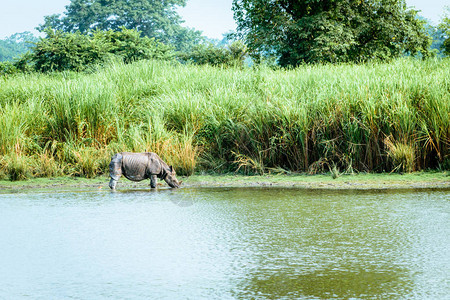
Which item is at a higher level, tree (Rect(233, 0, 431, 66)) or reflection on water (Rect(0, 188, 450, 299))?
tree (Rect(233, 0, 431, 66))

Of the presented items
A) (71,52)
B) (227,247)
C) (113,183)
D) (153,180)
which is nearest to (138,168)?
(153,180)

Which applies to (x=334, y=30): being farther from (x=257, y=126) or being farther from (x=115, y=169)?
(x=115, y=169)

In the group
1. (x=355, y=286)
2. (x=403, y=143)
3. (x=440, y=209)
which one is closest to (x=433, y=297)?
(x=355, y=286)

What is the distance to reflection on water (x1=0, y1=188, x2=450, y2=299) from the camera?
11.7 ft

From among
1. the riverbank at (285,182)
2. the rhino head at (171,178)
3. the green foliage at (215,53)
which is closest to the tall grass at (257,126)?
the riverbank at (285,182)

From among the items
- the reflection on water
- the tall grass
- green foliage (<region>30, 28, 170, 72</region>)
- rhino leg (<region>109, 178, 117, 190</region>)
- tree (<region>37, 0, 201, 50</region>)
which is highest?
tree (<region>37, 0, 201, 50</region>)

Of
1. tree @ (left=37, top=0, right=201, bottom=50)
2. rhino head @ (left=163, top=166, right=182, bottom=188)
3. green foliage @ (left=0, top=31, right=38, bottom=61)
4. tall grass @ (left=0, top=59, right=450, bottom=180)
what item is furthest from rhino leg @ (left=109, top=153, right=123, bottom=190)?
green foliage @ (left=0, top=31, right=38, bottom=61)

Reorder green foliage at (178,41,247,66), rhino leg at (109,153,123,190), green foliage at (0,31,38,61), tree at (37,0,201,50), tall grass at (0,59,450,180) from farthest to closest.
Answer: green foliage at (0,31,38,61)
tree at (37,0,201,50)
green foliage at (178,41,247,66)
tall grass at (0,59,450,180)
rhino leg at (109,153,123,190)

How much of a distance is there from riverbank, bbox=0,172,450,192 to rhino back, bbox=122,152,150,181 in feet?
1.72

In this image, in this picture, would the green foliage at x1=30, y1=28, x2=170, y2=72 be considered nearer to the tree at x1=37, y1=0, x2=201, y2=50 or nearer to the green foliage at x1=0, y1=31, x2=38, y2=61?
the tree at x1=37, y1=0, x2=201, y2=50

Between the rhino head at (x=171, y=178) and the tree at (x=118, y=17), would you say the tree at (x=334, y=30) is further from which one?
the tree at (x=118, y=17)

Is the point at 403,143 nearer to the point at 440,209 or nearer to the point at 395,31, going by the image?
the point at 440,209

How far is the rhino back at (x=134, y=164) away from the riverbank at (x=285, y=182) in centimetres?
53

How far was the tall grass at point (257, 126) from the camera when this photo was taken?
9.37 metres
